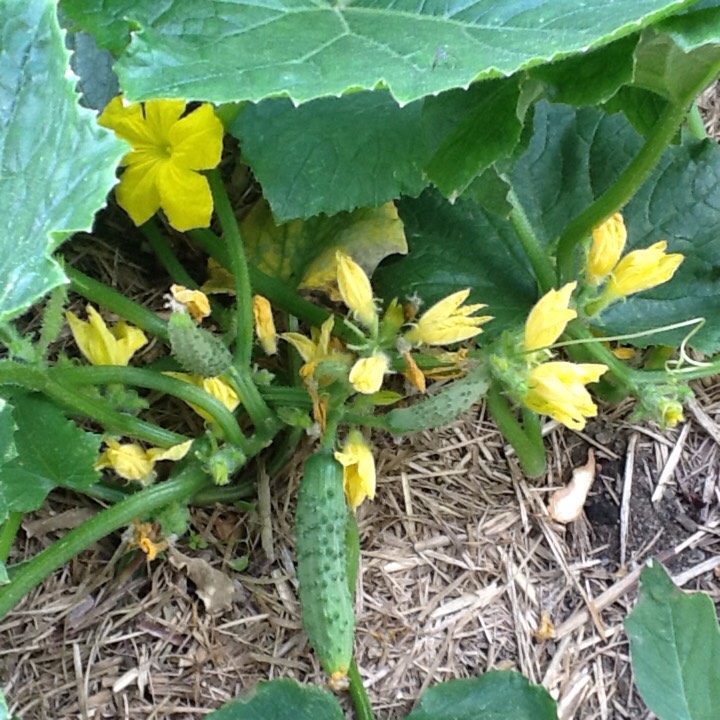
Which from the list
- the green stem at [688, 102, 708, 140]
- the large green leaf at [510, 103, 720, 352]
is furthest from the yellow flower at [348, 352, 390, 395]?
the green stem at [688, 102, 708, 140]

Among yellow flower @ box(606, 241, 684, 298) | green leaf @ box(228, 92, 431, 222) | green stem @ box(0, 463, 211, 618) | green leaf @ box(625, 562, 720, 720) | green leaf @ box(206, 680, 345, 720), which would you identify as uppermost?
green leaf @ box(228, 92, 431, 222)

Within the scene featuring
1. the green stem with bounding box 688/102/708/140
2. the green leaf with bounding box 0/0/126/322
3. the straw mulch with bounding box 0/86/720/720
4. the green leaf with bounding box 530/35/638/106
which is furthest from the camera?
the green stem with bounding box 688/102/708/140

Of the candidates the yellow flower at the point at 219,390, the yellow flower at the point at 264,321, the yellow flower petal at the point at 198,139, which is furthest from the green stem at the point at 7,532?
the yellow flower petal at the point at 198,139

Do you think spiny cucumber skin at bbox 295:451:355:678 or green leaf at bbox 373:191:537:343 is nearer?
spiny cucumber skin at bbox 295:451:355:678

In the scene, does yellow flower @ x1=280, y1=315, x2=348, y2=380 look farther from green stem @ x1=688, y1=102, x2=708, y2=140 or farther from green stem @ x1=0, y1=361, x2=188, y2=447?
green stem @ x1=688, y1=102, x2=708, y2=140

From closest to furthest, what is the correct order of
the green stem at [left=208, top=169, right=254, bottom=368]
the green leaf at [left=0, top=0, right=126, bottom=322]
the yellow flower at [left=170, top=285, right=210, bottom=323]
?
the green leaf at [left=0, top=0, right=126, bottom=322] < the yellow flower at [left=170, top=285, right=210, bottom=323] < the green stem at [left=208, top=169, right=254, bottom=368]

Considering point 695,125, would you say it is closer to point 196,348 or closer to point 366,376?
point 366,376

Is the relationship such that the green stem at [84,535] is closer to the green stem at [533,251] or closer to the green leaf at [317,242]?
the green leaf at [317,242]
